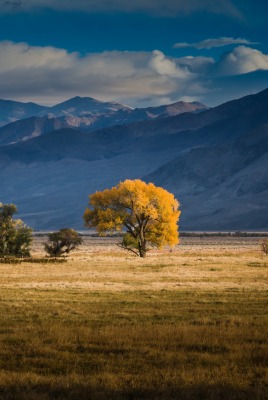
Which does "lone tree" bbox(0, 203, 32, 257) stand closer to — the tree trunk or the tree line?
the tree line

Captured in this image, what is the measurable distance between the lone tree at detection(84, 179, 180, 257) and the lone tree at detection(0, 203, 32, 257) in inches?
358

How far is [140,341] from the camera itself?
16828mm

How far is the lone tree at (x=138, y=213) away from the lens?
72.8 m

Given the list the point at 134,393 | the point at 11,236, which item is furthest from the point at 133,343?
the point at 11,236

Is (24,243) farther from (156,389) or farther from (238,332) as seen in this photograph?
(156,389)

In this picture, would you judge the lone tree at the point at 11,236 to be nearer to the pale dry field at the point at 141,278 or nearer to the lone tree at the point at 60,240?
the lone tree at the point at 60,240

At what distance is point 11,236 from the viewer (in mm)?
68750

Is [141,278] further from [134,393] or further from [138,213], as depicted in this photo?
[134,393]

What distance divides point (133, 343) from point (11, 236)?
178 ft

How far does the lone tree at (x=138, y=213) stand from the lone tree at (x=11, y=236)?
29.8 ft

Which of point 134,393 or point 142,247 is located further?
point 142,247

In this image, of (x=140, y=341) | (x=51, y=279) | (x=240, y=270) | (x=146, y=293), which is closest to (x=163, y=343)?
(x=140, y=341)

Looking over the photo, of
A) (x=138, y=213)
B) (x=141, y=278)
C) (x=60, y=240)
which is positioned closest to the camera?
(x=141, y=278)

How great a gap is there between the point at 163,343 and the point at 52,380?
16.2ft
